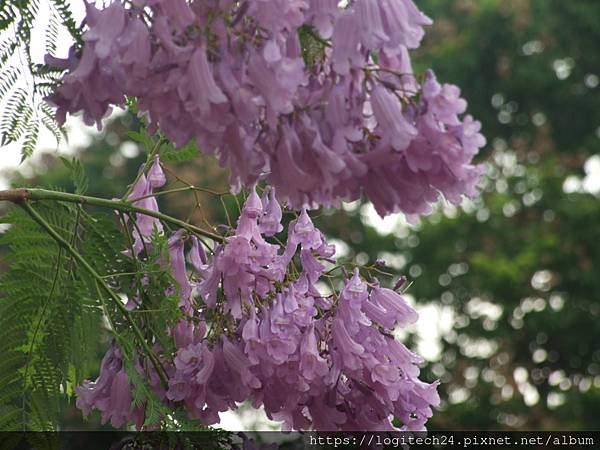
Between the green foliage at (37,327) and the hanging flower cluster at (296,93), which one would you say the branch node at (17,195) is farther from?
the hanging flower cluster at (296,93)

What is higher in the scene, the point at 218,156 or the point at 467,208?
the point at 218,156

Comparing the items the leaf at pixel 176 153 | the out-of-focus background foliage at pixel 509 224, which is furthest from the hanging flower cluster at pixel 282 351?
the out-of-focus background foliage at pixel 509 224

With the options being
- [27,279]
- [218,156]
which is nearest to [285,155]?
[218,156]

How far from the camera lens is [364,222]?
15.7 m

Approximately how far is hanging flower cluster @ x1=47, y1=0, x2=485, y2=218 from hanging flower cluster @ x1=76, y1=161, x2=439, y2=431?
54cm

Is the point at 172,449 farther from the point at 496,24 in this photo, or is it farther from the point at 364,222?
the point at 496,24

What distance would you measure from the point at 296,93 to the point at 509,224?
12.9m

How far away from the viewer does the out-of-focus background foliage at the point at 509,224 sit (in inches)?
502

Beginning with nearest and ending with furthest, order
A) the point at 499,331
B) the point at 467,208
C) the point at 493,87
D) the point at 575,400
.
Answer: the point at 575,400 → the point at 499,331 → the point at 467,208 → the point at 493,87

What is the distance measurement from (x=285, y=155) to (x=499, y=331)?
11.7 m

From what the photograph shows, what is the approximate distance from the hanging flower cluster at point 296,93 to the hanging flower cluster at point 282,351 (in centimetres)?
54

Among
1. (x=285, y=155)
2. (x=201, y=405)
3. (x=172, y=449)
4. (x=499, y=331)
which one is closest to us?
(x=285, y=155)

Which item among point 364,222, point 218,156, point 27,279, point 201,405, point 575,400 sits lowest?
point 364,222

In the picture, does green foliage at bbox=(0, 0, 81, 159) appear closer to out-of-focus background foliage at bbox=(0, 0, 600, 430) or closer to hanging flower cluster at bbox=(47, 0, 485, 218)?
hanging flower cluster at bbox=(47, 0, 485, 218)
